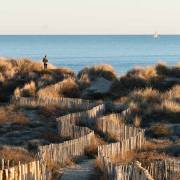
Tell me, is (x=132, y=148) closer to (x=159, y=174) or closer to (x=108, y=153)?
(x=108, y=153)

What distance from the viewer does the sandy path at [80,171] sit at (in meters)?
18.0

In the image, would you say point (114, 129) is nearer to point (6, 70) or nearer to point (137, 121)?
point (137, 121)

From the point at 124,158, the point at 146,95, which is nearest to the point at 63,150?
the point at 124,158

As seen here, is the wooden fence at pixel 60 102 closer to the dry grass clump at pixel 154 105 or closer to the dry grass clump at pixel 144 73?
the dry grass clump at pixel 154 105

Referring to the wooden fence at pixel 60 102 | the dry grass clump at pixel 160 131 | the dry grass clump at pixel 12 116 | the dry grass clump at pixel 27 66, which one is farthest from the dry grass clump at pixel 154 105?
the dry grass clump at pixel 27 66

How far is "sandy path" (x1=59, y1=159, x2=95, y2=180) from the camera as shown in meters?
18.0

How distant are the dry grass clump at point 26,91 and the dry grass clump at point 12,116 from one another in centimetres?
472

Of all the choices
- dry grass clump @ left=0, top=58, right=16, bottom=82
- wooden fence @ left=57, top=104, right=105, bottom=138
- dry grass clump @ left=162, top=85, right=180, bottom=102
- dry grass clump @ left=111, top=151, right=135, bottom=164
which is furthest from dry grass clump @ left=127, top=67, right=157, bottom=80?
dry grass clump @ left=111, top=151, right=135, bottom=164

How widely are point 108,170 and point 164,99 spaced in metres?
17.1

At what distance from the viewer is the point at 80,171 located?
18.8 m

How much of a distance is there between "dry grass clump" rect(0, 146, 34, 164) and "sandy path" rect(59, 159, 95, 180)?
1.15 meters

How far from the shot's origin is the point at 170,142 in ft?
78.3

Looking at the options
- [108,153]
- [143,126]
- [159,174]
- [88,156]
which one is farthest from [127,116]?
[159,174]

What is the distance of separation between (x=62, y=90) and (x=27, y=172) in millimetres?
21086
